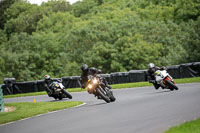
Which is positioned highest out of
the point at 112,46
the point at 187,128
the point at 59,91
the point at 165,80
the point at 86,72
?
the point at 86,72

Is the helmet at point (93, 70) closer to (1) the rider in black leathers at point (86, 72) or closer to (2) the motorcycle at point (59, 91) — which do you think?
(1) the rider in black leathers at point (86, 72)

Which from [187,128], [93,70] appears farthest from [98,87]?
[187,128]

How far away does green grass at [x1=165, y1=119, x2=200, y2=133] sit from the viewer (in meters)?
7.25

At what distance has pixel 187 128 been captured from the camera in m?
7.45

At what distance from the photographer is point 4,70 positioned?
2547 inches

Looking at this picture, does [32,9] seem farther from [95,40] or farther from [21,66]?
[95,40]

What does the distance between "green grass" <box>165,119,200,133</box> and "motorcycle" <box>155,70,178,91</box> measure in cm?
933

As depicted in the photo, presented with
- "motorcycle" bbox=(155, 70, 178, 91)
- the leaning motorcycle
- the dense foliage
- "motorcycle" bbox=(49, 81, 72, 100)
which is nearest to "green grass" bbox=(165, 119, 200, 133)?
the leaning motorcycle

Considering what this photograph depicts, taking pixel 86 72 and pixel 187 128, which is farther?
pixel 86 72

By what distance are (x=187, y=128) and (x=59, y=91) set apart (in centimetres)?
1351

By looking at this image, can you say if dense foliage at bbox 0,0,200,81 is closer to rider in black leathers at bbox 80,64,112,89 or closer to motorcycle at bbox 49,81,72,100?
motorcycle at bbox 49,81,72,100

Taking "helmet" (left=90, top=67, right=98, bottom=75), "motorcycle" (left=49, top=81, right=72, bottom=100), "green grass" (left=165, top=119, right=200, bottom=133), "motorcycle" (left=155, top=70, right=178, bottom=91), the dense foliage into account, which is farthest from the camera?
the dense foliage

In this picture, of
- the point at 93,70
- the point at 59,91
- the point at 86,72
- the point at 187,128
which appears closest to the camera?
the point at 187,128

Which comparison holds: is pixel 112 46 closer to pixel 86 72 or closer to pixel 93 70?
pixel 86 72
